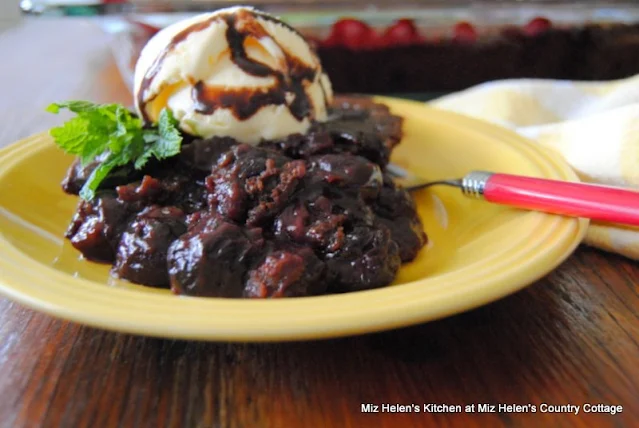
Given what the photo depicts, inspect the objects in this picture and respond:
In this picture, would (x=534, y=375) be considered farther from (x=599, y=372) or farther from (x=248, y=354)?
(x=248, y=354)

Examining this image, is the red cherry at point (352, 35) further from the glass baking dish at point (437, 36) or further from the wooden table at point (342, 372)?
the wooden table at point (342, 372)

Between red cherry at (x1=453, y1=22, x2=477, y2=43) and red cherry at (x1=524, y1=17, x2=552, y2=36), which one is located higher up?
red cherry at (x1=524, y1=17, x2=552, y2=36)

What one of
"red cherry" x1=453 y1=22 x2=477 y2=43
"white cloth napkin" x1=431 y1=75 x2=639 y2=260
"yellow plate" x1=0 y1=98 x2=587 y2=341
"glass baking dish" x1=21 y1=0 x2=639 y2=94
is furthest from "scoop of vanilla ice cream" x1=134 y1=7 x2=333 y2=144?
"red cherry" x1=453 y1=22 x2=477 y2=43

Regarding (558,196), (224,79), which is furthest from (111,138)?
(558,196)

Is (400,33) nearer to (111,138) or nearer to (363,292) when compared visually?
(111,138)

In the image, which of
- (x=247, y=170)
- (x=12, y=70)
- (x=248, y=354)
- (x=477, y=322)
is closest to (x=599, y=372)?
(x=477, y=322)

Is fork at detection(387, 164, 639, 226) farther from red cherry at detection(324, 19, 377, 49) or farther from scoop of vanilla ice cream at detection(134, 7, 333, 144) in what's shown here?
red cherry at detection(324, 19, 377, 49)
